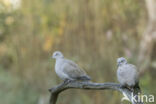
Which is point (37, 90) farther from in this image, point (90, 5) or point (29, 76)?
point (90, 5)

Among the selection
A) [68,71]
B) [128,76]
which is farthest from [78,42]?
[128,76]

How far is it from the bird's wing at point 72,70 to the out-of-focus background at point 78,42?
1.81m

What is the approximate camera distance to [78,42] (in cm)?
357

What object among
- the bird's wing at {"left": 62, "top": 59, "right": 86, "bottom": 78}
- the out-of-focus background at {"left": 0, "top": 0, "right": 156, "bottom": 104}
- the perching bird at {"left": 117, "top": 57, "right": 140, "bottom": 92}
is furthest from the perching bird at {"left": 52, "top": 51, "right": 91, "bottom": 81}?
the out-of-focus background at {"left": 0, "top": 0, "right": 156, "bottom": 104}

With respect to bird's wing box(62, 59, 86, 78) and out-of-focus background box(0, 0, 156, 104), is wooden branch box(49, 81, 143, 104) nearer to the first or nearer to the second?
bird's wing box(62, 59, 86, 78)

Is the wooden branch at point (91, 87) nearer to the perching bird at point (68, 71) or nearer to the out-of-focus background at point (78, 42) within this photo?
the perching bird at point (68, 71)

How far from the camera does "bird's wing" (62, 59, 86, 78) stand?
5.17 feet

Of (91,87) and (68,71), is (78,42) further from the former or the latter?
(91,87)

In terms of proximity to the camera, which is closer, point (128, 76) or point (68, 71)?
point (128, 76)

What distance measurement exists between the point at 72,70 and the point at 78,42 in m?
1.95

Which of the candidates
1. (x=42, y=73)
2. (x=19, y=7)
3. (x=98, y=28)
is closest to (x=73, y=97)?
(x=42, y=73)

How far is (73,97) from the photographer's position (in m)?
3.74

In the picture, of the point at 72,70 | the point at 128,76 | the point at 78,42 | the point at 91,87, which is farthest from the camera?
the point at 78,42

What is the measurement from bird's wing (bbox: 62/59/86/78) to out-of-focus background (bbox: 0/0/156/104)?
181 cm
